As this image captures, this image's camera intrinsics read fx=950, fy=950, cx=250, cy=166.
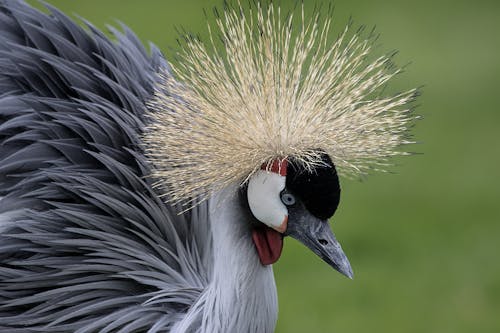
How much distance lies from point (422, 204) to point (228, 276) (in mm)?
2185

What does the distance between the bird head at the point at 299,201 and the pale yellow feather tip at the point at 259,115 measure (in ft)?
0.07

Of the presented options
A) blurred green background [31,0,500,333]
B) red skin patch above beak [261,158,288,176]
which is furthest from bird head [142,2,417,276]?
blurred green background [31,0,500,333]

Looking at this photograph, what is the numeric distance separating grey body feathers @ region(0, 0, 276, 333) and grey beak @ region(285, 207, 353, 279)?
5.2 inches

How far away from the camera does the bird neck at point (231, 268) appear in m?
1.94

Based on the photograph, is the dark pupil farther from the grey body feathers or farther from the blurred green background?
the blurred green background

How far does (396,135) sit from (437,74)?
3.26m

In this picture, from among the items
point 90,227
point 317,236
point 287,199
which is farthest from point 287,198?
point 90,227

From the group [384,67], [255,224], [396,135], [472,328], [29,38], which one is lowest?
[472,328]

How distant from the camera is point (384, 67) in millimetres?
1940

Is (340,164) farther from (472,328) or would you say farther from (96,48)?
(472,328)

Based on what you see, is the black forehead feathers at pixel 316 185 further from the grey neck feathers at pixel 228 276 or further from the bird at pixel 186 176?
the grey neck feathers at pixel 228 276

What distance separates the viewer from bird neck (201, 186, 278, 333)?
1.94 metres

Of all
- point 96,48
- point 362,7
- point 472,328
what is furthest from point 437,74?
point 96,48

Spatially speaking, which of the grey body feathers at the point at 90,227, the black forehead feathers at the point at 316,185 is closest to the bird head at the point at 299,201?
the black forehead feathers at the point at 316,185
